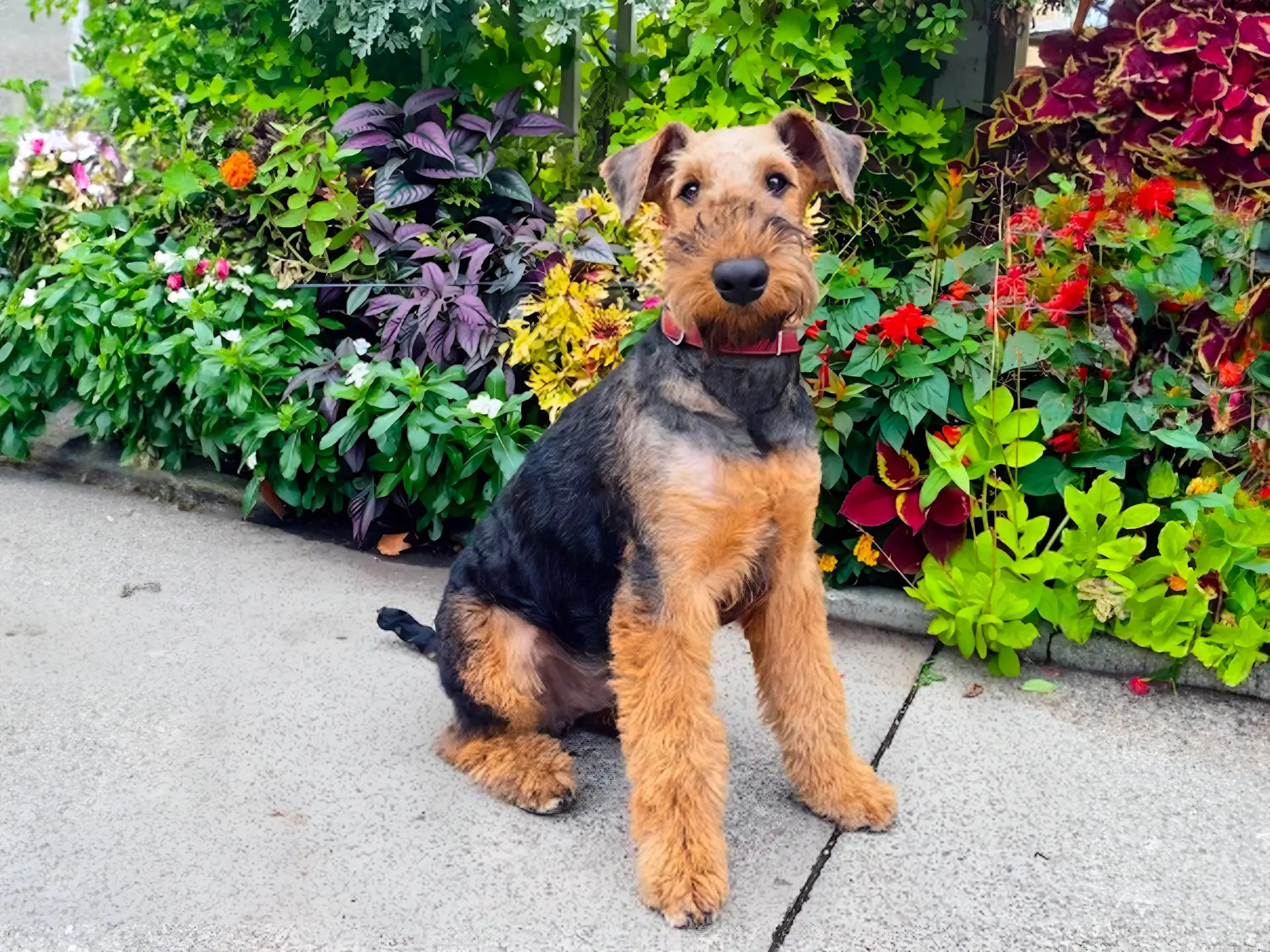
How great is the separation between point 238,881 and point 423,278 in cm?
278

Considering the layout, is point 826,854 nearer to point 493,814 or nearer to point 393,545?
point 493,814

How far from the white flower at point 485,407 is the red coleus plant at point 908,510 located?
1458 mm

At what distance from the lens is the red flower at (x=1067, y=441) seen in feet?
12.4

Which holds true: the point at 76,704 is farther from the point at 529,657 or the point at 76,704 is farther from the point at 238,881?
the point at 529,657

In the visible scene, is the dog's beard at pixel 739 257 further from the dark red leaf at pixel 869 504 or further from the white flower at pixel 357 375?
the white flower at pixel 357 375

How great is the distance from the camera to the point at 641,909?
8.79 feet

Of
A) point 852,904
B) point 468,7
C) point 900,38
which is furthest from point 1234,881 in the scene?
point 468,7

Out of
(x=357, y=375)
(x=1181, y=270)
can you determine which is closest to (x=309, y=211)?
(x=357, y=375)

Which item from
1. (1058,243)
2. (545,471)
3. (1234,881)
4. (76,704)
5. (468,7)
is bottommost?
(76,704)

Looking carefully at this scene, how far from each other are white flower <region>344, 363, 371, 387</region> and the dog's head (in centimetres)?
193

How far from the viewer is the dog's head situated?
2.40 m

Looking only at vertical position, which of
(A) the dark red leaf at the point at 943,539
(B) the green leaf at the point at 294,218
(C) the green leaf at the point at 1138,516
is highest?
(B) the green leaf at the point at 294,218

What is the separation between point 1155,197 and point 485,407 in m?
2.57

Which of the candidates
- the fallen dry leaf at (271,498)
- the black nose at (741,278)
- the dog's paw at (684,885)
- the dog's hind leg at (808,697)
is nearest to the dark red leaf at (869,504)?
the dog's hind leg at (808,697)
